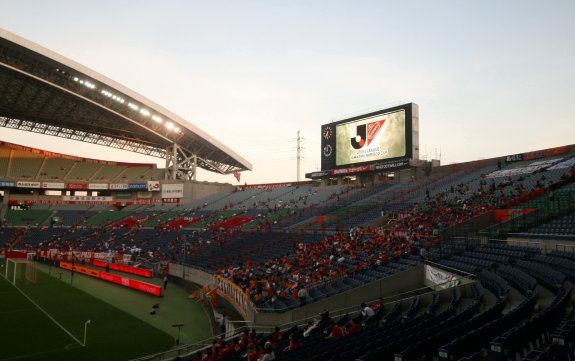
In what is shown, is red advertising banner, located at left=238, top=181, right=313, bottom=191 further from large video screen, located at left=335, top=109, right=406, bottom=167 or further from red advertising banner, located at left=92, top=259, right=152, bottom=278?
red advertising banner, located at left=92, top=259, right=152, bottom=278

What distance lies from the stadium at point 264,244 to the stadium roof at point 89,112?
0.87ft

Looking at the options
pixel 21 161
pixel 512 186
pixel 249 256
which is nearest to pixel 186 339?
pixel 249 256

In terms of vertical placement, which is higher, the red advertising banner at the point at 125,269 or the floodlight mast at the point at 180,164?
the floodlight mast at the point at 180,164

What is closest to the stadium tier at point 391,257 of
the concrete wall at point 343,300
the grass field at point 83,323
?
the concrete wall at point 343,300

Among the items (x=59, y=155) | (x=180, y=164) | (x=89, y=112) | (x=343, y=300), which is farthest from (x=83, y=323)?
(x=59, y=155)

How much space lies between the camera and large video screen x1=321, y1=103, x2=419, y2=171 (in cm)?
4091

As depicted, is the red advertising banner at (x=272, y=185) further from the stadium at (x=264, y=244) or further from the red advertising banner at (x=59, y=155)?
the red advertising banner at (x=59, y=155)

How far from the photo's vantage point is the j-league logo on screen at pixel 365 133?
43312mm

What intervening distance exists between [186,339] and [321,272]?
25.2 ft

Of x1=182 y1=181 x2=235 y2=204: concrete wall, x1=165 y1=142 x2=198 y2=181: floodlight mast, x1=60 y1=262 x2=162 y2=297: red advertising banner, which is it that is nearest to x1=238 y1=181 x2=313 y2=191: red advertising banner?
x1=182 y1=181 x2=235 y2=204: concrete wall

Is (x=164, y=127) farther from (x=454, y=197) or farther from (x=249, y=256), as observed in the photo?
(x=454, y=197)

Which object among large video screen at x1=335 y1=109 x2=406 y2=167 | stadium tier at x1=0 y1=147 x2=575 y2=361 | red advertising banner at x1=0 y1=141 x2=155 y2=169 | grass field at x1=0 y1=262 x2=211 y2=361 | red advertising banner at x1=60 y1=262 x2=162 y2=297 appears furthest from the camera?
red advertising banner at x1=0 y1=141 x2=155 y2=169

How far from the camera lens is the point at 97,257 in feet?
145

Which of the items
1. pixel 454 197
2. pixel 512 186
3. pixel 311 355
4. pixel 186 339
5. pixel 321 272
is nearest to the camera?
pixel 311 355
